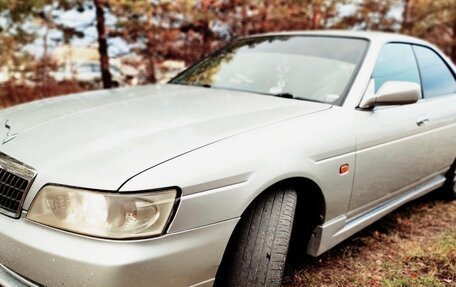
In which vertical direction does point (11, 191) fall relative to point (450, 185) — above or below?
above

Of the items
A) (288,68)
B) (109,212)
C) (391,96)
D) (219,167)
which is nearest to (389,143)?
(391,96)

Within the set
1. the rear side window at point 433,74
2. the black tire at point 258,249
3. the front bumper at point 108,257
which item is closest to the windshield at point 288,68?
the rear side window at point 433,74

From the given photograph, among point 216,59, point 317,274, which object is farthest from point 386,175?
point 216,59

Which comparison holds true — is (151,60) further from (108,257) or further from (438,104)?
(108,257)

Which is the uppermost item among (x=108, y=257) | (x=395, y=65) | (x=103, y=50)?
(x=395, y=65)

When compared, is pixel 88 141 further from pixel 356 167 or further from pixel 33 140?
pixel 356 167

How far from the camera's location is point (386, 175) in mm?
2693

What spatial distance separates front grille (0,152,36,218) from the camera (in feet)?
5.59

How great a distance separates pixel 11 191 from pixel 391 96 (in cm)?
204

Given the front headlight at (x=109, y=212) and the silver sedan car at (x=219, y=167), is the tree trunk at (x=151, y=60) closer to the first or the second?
the silver sedan car at (x=219, y=167)

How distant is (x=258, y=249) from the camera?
1910mm

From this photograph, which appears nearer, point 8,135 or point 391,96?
point 8,135

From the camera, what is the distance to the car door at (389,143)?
2.48 meters

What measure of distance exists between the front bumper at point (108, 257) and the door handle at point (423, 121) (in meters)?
1.81
